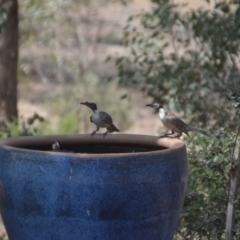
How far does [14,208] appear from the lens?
416 centimetres

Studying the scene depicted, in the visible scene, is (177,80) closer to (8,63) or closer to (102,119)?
(8,63)

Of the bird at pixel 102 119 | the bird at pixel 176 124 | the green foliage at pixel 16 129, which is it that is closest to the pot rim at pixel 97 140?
the bird at pixel 102 119

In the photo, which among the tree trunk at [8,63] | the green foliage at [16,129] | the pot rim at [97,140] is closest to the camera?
the pot rim at [97,140]

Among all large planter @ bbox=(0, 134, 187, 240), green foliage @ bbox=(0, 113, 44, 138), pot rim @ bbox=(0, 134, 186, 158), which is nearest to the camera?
large planter @ bbox=(0, 134, 187, 240)

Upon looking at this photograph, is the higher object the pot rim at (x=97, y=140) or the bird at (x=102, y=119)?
the bird at (x=102, y=119)

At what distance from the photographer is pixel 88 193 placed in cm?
397

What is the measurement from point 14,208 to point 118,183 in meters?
0.60

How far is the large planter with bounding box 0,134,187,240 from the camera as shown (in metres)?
3.98

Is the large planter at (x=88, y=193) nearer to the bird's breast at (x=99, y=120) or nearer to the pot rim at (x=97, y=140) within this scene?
the pot rim at (x=97, y=140)

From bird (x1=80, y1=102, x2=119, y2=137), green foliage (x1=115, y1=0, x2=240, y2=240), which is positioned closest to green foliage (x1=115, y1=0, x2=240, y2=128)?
green foliage (x1=115, y1=0, x2=240, y2=240)

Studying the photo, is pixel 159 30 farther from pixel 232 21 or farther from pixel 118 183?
pixel 118 183

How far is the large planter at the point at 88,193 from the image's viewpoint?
157 inches

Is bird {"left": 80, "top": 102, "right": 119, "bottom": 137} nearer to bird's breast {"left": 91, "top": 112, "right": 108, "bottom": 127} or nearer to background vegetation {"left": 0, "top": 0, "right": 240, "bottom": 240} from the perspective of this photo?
bird's breast {"left": 91, "top": 112, "right": 108, "bottom": 127}

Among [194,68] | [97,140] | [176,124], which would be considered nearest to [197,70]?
[194,68]
